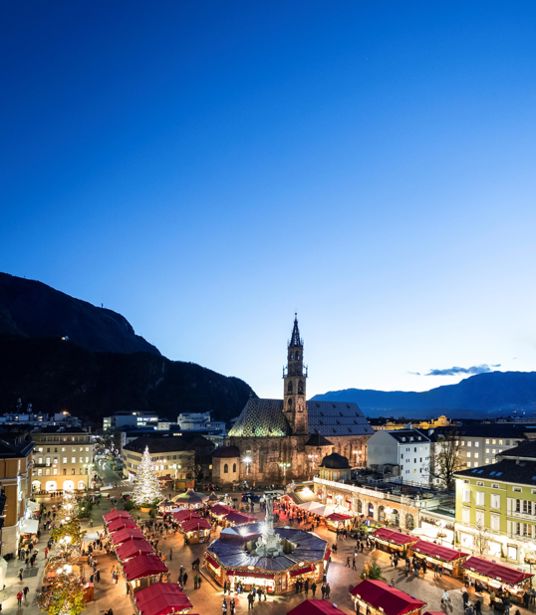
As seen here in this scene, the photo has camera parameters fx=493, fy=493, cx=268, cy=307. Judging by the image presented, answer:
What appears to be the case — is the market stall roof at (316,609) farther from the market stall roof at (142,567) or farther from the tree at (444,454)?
the tree at (444,454)

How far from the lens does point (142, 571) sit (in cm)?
3359

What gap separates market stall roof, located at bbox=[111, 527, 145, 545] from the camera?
40.4 meters

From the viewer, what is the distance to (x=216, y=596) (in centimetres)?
3388

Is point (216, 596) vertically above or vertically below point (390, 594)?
below

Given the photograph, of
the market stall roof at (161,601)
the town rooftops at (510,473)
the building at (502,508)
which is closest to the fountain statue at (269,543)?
the market stall roof at (161,601)

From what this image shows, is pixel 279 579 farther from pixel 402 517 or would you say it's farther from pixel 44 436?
pixel 44 436

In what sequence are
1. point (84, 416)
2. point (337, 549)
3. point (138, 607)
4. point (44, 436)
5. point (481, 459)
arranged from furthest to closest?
point (84, 416) → point (481, 459) → point (44, 436) → point (337, 549) → point (138, 607)

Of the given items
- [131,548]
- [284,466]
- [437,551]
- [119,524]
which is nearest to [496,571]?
[437,551]

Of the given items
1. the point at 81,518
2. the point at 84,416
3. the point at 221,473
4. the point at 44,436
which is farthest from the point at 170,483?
the point at 84,416

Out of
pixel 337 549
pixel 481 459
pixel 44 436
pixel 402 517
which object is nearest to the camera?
pixel 337 549

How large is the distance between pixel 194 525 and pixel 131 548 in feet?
34.0

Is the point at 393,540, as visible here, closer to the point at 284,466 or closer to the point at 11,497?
the point at 11,497

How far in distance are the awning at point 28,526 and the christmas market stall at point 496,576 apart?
124 ft

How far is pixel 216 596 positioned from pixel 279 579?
14.7ft
